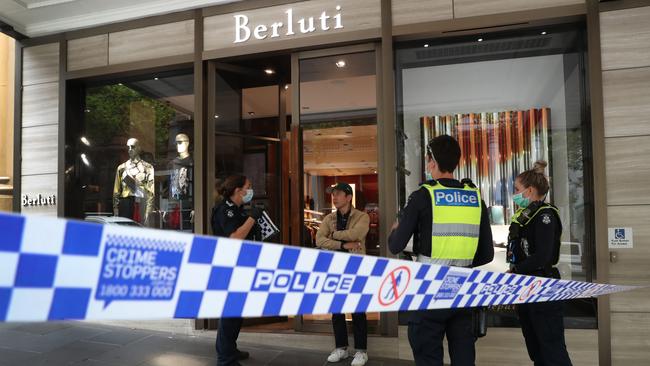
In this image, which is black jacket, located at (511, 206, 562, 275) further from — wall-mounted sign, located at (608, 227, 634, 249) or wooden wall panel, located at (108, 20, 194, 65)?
wooden wall panel, located at (108, 20, 194, 65)

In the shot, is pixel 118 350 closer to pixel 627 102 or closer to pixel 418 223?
pixel 418 223

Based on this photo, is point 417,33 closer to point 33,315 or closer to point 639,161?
point 639,161

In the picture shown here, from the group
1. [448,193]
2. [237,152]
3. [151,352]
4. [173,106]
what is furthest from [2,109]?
[448,193]

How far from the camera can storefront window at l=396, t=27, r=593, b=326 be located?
13.5ft

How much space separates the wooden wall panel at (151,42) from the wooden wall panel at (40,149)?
130 cm

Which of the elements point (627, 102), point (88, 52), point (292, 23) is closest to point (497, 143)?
point (627, 102)

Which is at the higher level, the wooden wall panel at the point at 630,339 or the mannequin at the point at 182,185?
the mannequin at the point at 182,185

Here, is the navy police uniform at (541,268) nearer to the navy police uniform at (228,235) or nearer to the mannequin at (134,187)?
the navy police uniform at (228,235)

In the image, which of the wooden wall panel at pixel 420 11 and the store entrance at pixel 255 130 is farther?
the store entrance at pixel 255 130

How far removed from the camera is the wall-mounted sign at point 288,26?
452 centimetres

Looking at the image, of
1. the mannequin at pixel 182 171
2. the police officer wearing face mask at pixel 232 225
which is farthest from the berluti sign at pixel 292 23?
the police officer wearing face mask at pixel 232 225

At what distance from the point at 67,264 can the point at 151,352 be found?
3766mm

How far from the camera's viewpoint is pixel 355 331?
3.96 meters

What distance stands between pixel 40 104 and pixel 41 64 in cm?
54
